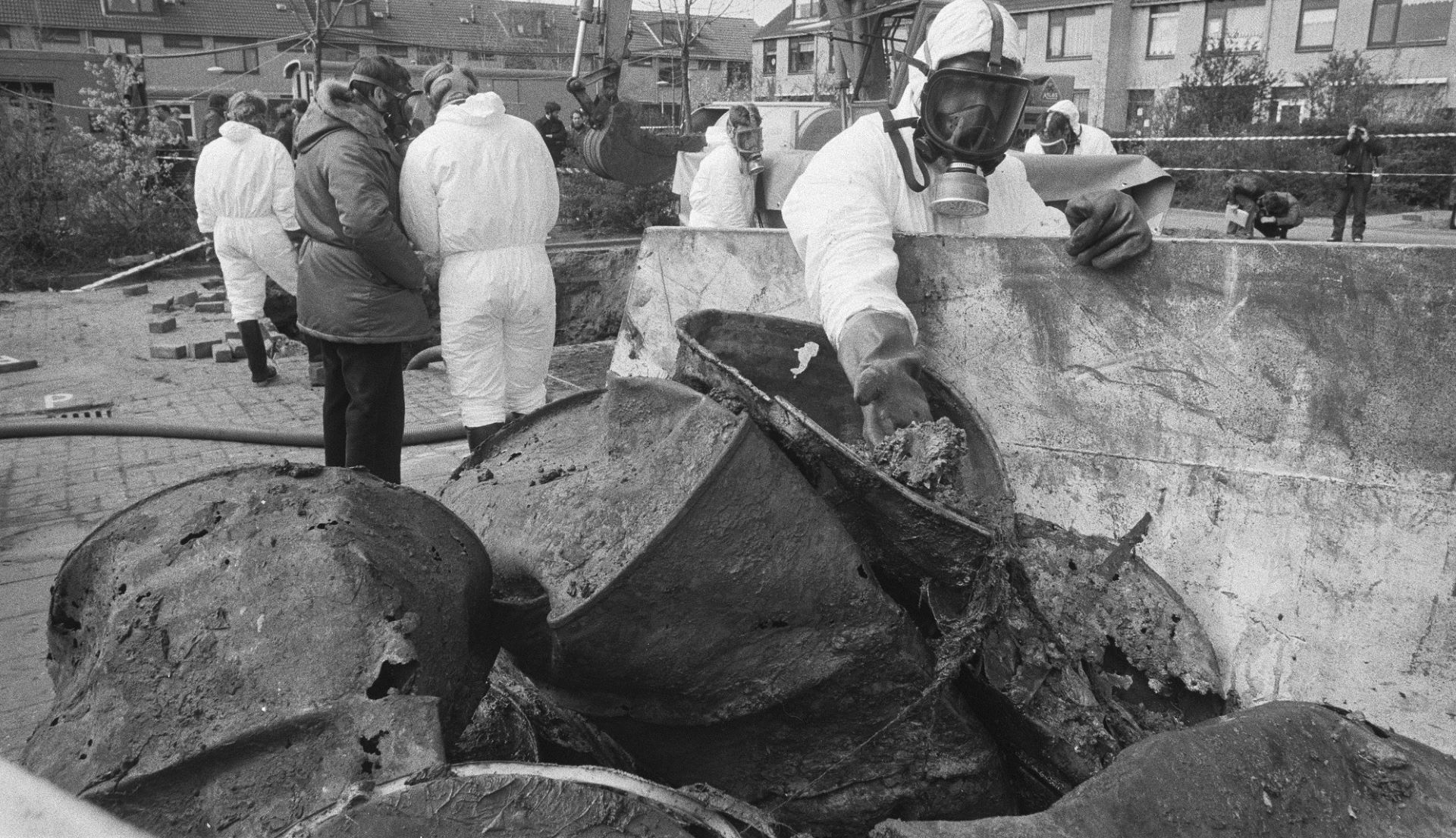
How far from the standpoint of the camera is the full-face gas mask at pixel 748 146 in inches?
394

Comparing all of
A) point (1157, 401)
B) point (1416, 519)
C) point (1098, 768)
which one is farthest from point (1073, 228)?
point (1098, 768)

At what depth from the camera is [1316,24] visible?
33250 millimetres

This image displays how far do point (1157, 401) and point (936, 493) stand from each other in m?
1.03

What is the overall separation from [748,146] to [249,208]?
4.41 metres

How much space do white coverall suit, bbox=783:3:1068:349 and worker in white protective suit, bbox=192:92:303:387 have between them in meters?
5.73

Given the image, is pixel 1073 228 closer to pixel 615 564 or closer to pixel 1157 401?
pixel 1157 401

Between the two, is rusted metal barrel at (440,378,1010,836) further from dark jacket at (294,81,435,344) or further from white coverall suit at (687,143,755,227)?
white coverall suit at (687,143,755,227)

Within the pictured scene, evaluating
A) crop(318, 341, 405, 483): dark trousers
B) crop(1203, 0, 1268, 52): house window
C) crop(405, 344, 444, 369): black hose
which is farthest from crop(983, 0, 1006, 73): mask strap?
crop(1203, 0, 1268, 52): house window

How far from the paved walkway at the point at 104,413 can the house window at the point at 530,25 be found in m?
38.6

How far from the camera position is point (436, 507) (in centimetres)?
201

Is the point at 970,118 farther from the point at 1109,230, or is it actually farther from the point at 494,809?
the point at 494,809

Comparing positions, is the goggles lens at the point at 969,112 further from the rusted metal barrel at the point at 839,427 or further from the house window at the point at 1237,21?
the house window at the point at 1237,21

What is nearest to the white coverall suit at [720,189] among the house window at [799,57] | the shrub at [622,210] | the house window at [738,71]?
Result: the shrub at [622,210]

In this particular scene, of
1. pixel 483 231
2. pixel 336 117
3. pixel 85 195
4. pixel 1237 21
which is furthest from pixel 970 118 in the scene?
pixel 1237 21
